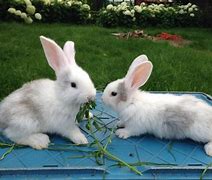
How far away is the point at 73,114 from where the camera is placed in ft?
6.83

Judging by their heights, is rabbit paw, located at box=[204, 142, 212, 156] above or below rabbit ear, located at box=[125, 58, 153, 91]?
below

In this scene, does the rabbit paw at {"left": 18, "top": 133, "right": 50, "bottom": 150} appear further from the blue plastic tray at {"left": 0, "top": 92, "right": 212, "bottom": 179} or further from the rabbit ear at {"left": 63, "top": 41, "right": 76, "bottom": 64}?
the rabbit ear at {"left": 63, "top": 41, "right": 76, "bottom": 64}

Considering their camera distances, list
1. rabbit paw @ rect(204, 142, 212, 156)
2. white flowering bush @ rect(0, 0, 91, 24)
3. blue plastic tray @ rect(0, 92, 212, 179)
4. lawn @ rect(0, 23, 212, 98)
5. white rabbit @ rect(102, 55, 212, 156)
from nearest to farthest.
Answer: blue plastic tray @ rect(0, 92, 212, 179) → rabbit paw @ rect(204, 142, 212, 156) → white rabbit @ rect(102, 55, 212, 156) → lawn @ rect(0, 23, 212, 98) → white flowering bush @ rect(0, 0, 91, 24)

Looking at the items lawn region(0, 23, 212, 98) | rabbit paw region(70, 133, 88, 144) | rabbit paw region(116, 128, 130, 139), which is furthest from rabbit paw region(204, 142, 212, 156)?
lawn region(0, 23, 212, 98)

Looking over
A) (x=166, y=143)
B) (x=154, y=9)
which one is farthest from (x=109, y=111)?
(x=154, y=9)

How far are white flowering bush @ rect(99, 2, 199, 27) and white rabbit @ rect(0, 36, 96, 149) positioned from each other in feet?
17.6

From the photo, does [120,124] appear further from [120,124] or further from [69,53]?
[69,53]

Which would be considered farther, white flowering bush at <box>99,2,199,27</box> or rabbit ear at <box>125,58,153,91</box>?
white flowering bush at <box>99,2,199,27</box>

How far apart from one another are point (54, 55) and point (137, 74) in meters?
0.47

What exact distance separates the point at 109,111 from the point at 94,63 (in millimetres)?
1802

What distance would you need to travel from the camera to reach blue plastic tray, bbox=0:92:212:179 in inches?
66.8

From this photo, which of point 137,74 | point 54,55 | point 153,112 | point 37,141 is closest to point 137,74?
point 137,74

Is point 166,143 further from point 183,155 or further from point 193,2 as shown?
point 193,2

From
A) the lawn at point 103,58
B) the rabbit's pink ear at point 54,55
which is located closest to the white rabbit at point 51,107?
the rabbit's pink ear at point 54,55
